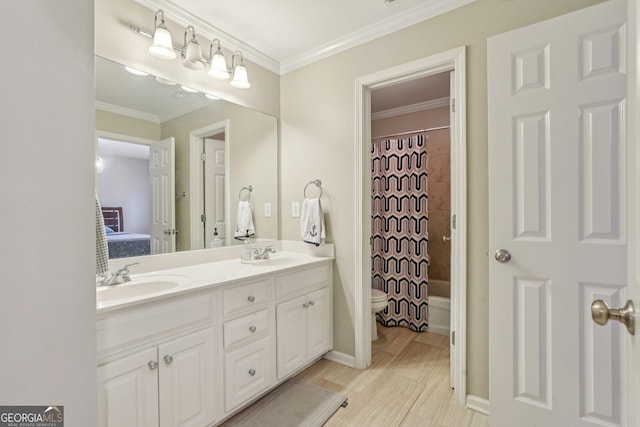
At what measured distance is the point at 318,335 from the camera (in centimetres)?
214

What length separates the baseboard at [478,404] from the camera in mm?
1664

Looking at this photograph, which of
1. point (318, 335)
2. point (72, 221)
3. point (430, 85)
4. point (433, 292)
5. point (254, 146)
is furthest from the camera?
point (433, 292)

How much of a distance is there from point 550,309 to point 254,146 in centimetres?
216

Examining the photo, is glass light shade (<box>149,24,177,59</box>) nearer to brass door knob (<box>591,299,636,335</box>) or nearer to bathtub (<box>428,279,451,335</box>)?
brass door knob (<box>591,299,636,335</box>)

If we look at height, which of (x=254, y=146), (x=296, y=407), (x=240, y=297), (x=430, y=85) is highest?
(x=430, y=85)

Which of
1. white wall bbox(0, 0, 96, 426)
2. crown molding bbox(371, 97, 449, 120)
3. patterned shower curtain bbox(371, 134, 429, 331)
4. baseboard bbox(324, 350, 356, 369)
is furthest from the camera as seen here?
crown molding bbox(371, 97, 449, 120)

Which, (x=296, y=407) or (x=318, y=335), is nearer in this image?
(x=296, y=407)

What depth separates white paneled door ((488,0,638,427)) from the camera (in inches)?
48.2

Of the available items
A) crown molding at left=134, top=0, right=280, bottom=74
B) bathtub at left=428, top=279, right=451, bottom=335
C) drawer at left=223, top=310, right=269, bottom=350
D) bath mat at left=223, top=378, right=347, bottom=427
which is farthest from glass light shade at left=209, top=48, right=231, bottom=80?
bathtub at left=428, top=279, right=451, bottom=335

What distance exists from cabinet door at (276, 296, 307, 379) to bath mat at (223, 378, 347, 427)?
13 centimetres

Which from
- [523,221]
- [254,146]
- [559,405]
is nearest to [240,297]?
[254,146]

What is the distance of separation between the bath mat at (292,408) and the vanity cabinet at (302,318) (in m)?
0.12

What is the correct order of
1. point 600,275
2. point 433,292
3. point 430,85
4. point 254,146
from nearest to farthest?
point 600,275
point 254,146
point 430,85
point 433,292

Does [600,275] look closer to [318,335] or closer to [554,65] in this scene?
[554,65]
